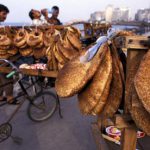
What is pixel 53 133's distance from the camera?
4.13 meters

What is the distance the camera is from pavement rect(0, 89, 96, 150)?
372cm

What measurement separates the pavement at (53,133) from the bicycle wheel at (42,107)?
104 millimetres

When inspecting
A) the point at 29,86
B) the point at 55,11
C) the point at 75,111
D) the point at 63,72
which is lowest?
the point at 75,111

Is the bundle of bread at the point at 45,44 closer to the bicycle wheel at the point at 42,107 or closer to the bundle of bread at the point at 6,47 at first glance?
the bundle of bread at the point at 6,47

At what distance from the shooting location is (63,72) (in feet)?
5.77

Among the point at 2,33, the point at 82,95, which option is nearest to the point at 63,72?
the point at 82,95

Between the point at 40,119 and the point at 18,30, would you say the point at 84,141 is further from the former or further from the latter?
the point at 18,30

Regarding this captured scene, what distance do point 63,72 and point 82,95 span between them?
0.70 feet

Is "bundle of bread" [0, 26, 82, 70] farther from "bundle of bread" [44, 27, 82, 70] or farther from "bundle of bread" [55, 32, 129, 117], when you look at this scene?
"bundle of bread" [55, 32, 129, 117]

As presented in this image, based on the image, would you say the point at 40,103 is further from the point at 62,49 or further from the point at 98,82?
the point at 98,82

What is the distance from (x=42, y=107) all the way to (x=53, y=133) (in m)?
0.64

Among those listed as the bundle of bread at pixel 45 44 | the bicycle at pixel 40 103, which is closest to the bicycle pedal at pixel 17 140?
the bicycle at pixel 40 103

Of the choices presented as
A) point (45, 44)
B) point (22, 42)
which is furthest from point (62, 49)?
point (22, 42)

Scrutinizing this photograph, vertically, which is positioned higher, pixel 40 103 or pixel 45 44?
pixel 45 44
